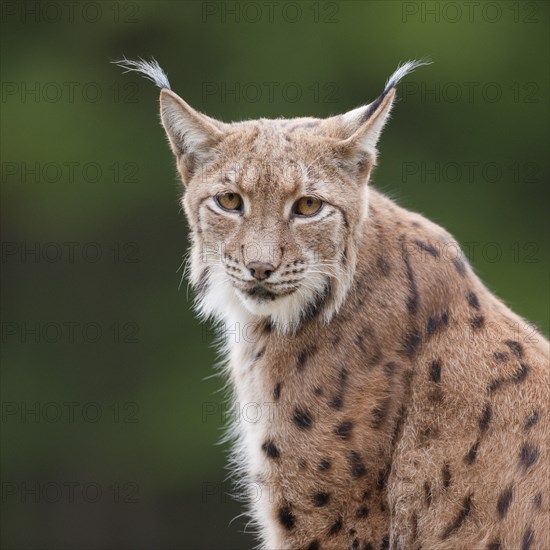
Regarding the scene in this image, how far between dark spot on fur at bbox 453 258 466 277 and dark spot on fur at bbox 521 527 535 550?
4.79ft

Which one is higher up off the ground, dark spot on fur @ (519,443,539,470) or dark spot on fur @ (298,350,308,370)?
dark spot on fur @ (298,350,308,370)

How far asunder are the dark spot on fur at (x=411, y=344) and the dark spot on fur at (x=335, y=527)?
976 mm

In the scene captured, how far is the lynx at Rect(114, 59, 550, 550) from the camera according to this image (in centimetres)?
619

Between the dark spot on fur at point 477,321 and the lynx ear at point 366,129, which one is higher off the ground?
the lynx ear at point 366,129

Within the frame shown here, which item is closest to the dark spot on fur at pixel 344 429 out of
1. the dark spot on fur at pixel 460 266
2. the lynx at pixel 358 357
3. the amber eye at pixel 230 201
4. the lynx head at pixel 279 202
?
the lynx at pixel 358 357

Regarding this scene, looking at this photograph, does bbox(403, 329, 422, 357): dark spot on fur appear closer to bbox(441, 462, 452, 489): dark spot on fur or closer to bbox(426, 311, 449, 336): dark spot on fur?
bbox(426, 311, 449, 336): dark spot on fur

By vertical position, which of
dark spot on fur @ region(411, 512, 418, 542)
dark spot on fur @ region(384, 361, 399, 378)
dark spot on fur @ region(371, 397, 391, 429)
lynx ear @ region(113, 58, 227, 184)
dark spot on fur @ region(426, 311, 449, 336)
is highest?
lynx ear @ region(113, 58, 227, 184)

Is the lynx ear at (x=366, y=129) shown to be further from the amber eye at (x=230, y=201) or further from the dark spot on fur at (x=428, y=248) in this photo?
Answer: the amber eye at (x=230, y=201)

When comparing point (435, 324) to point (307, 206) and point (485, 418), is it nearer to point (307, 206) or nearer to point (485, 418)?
point (485, 418)

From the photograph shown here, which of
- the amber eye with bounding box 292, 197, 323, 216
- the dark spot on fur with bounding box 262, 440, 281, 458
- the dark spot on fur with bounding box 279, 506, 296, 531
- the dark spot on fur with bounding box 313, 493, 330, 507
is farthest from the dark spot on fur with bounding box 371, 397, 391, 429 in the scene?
the amber eye with bounding box 292, 197, 323, 216

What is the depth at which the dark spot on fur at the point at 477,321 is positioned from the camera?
254 inches

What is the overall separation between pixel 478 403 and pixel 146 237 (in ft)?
32.9

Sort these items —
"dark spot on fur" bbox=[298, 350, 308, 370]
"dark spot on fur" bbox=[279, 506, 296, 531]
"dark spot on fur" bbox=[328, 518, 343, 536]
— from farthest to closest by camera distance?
"dark spot on fur" bbox=[298, 350, 308, 370]
"dark spot on fur" bbox=[279, 506, 296, 531]
"dark spot on fur" bbox=[328, 518, 343, 536]

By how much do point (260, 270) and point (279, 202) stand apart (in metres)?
0.40
